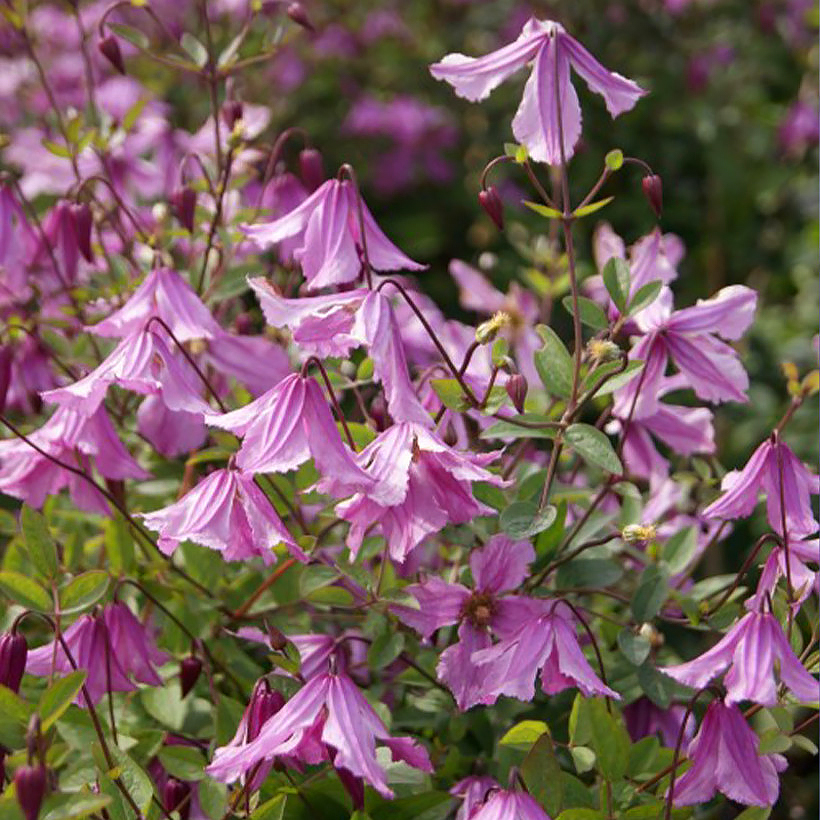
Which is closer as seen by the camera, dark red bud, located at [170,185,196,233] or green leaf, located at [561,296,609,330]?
green leaf, located at [561,296,609,330]

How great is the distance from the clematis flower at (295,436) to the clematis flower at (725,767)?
0.31 metres

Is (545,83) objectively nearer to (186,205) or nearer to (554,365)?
(554,365)

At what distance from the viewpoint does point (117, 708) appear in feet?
4.01

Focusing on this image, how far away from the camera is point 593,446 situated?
1.04m

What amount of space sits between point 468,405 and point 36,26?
232 centimetres

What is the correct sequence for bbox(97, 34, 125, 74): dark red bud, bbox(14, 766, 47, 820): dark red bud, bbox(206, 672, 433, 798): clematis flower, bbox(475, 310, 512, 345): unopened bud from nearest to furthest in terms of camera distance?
bbox(14, 766, 47, 820): dark red bud
bbox(206, 672, 433, 798): clematis flower
bbox(475, 310, 512, 345): unopened bud
bbox(97, 34, 125, 74): dark red bud

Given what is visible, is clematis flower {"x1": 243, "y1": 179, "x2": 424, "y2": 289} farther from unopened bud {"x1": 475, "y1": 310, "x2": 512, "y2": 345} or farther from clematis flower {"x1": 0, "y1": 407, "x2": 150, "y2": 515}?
clematis flower {"x1": 0, "y1": 407, "x2": 150, "y2": 515}

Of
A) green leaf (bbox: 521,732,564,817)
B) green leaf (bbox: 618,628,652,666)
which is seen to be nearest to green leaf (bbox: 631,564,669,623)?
green leaf (bbox: 618,628,652,666)

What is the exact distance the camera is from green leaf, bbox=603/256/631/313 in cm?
106

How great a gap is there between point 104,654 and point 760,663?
1.61ft

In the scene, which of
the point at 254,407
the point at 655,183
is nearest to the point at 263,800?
the point at 254,407

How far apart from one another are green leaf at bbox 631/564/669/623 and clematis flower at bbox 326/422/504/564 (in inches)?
9.0

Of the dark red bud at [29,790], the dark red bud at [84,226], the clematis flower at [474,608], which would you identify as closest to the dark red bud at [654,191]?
the clematis flower at [474,608]

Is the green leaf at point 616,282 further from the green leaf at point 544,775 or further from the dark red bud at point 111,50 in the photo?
the dark red bud at point 111,50
